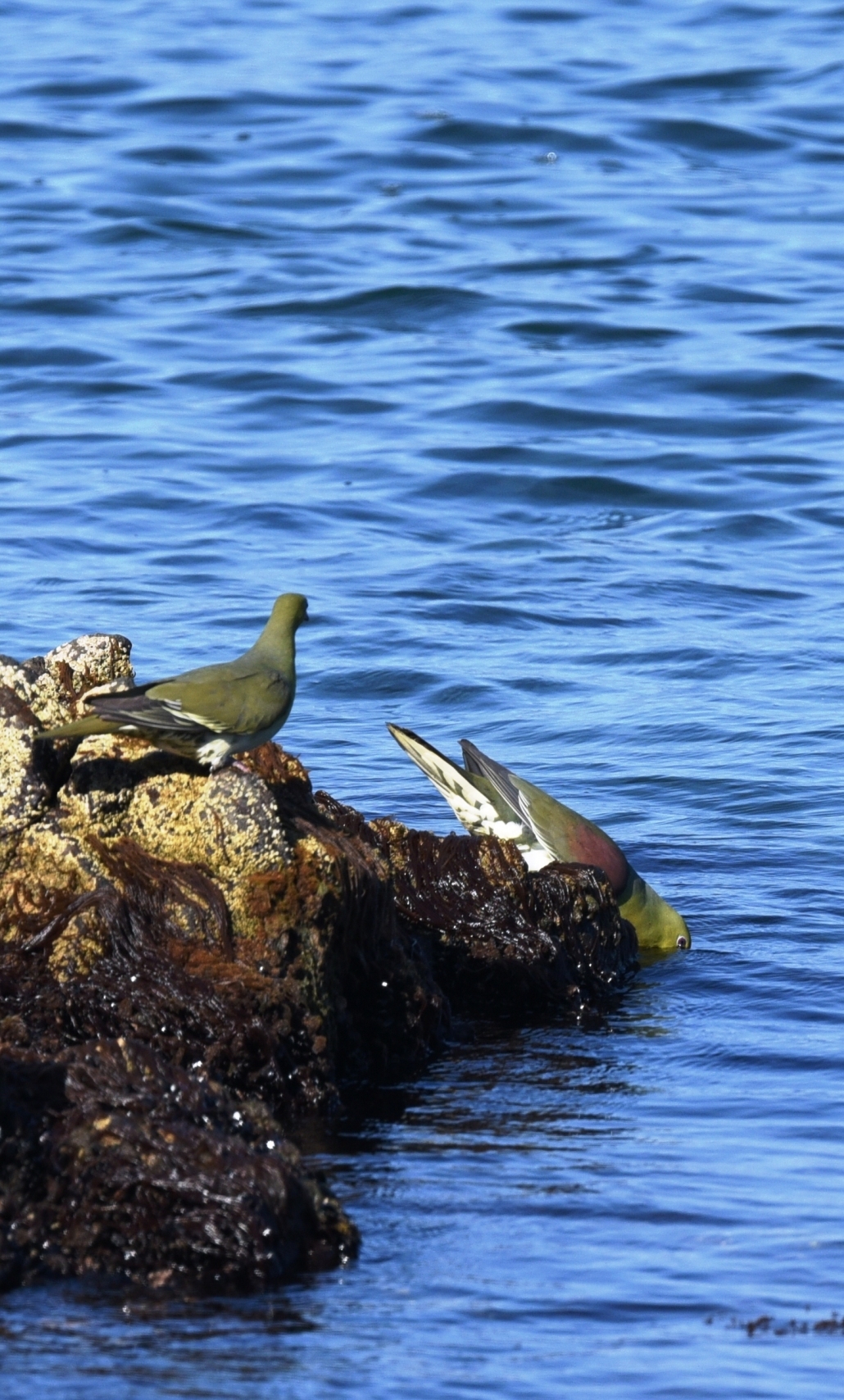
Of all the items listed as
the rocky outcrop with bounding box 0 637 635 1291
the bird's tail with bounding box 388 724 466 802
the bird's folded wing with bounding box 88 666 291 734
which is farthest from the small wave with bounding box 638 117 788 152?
the bird's folded wing with bounding box 88 666 291 734

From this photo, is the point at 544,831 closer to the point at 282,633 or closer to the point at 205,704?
the point at 282,633

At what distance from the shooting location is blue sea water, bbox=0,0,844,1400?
14.9 ft

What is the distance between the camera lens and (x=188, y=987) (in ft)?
17.8

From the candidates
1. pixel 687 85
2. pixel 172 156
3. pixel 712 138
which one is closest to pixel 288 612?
pixel 172 156

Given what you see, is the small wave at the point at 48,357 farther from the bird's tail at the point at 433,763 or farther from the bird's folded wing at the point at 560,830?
the bird's folded wing at the point at 560,830

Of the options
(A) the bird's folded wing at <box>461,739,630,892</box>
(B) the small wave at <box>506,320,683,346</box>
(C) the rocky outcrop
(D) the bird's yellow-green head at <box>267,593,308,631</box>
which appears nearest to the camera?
(C) the rocky outcrop

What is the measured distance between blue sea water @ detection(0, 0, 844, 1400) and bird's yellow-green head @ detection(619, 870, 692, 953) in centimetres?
11

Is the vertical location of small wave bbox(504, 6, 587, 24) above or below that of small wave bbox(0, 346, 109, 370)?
above

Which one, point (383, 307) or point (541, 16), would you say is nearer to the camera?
point (383, 307)

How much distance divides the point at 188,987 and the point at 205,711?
72 cm

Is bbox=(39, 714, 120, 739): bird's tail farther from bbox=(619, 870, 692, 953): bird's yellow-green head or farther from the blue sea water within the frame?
bbox=(619, 870, 692, 953): bird's yellow-green head

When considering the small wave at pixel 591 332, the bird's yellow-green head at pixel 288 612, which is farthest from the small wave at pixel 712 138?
the bird's yellow-green head at pixel 288 612

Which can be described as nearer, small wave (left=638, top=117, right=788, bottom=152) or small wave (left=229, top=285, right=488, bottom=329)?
small wave (left=229, top=285, right=488, bottom=329)

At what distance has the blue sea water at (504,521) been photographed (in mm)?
4531
